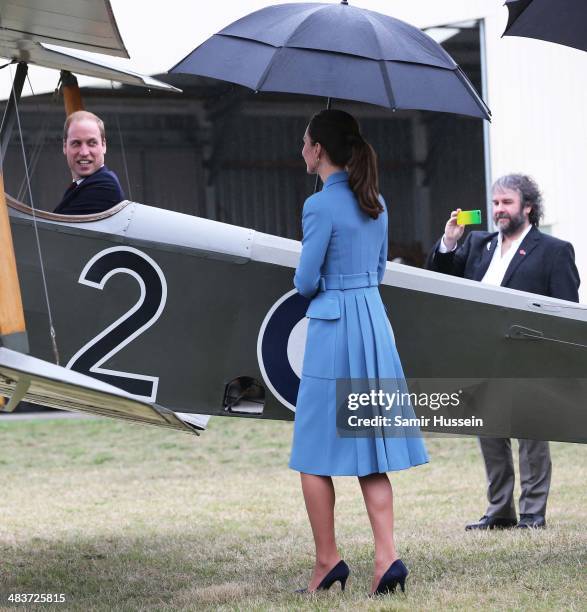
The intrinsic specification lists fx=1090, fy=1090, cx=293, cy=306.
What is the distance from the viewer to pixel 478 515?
7016 mm

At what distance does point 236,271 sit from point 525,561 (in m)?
1.89

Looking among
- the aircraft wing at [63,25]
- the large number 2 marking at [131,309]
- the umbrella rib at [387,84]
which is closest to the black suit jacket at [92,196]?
the large number 2 marking at [131,309]

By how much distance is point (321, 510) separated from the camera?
4.28 metres

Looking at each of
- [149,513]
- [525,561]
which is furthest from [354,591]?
[149,513]

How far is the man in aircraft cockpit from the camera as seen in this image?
5.02 metres

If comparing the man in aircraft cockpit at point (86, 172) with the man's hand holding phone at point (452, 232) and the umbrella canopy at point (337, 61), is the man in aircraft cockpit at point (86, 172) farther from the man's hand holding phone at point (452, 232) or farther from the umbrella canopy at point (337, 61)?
the man's hand holding phone at point (452, 232)

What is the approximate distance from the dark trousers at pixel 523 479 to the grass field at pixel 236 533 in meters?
0.24

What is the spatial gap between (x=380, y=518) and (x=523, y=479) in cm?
236

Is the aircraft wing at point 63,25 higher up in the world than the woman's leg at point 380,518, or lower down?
higher up

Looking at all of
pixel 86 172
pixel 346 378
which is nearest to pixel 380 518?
pixel 346 378

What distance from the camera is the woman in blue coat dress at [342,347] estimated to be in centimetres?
423

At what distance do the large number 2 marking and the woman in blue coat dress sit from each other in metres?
0.91

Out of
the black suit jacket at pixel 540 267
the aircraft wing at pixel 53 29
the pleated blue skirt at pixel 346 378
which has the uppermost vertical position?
the aircraft wing at pixel 53 29

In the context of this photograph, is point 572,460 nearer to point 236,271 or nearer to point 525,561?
point 525,561
